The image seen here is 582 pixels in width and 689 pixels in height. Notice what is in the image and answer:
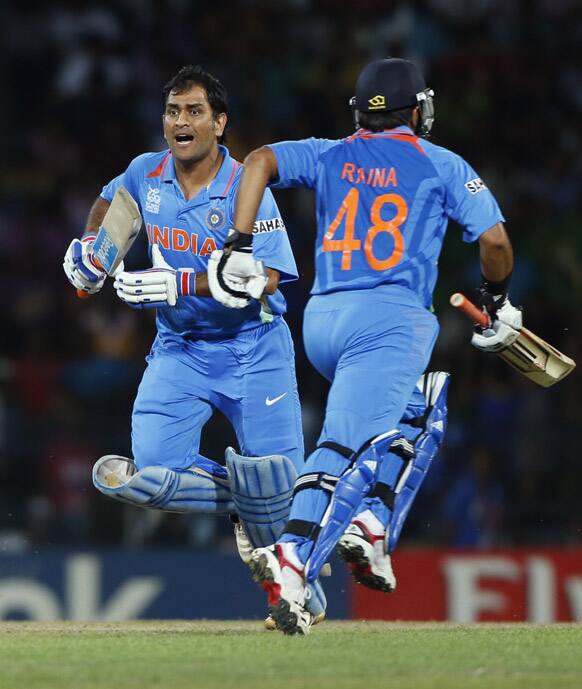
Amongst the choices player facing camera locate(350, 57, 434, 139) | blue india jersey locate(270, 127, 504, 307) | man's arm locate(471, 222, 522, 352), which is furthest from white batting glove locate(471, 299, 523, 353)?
player facing camera locate(350, 57, 434, 139)

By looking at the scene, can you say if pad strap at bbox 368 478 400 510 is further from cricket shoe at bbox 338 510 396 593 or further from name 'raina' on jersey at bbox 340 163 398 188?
name 'raina' on jersey at bbox 340 163 398 188

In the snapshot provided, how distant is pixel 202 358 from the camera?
19.9ft

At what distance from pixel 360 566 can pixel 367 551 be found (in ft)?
0.25

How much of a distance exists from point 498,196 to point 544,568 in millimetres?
3898

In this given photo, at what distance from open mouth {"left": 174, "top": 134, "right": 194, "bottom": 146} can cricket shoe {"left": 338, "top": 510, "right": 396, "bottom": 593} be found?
5.57 feet

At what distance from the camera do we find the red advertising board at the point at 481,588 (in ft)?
29.1

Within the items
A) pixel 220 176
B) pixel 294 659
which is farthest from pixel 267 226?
pixel 294 659

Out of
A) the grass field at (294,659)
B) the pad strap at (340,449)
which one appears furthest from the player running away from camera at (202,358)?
the pad strap at (340,449)

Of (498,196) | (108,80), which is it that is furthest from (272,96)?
(498,196)

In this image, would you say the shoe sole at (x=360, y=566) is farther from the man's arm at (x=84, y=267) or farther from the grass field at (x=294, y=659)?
the man's arm at (x=84, y=267)

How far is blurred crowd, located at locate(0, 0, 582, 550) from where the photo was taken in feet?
28.9

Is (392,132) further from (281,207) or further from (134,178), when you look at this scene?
(281,207)

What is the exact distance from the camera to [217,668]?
14.4 feet

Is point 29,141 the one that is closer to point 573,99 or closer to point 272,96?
point 272,96
